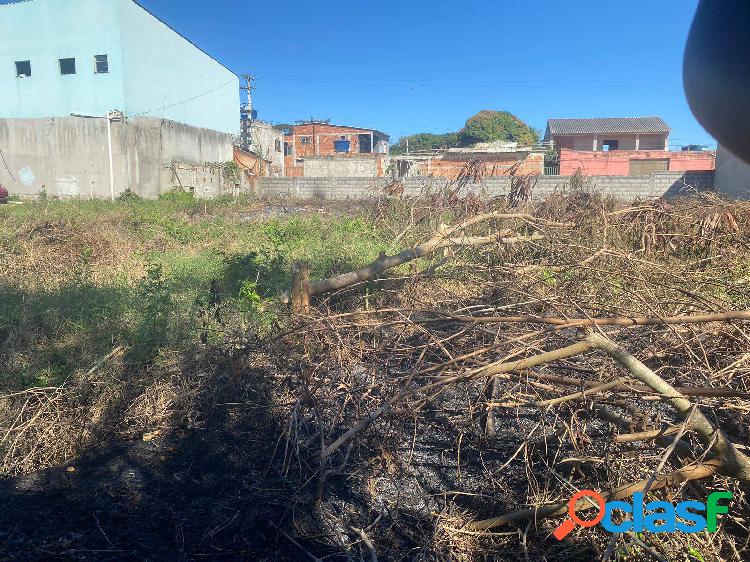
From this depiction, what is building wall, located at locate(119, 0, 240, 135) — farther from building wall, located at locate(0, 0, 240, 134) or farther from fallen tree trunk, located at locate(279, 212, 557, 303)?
fallen tree trunk, located at locate(279, 212, 557, 303)

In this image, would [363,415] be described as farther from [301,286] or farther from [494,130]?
[494,130]

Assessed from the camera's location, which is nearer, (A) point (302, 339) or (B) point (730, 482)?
(B) point (730, 482)

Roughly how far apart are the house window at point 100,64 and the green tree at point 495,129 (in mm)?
28678

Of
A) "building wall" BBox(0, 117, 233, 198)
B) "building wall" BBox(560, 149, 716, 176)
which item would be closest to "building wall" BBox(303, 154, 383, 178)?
"building wall" BBox(560, 149, 716, 176)

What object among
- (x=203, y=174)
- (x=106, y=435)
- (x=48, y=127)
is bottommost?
(x=106, y=435)

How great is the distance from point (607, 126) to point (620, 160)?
313 inches

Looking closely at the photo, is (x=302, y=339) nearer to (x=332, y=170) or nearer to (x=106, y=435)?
(x=106, y=435)

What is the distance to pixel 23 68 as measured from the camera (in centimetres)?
1994

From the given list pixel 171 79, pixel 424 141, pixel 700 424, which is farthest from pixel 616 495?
pixel 424 141

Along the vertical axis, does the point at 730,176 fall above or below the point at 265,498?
above

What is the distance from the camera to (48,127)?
18.1 m

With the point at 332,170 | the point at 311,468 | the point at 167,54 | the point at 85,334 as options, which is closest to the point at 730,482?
the point at 311,468

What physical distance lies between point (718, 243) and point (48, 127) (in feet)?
62.0

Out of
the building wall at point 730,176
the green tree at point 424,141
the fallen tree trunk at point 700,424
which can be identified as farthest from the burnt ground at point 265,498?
the green tree at point 424,141
